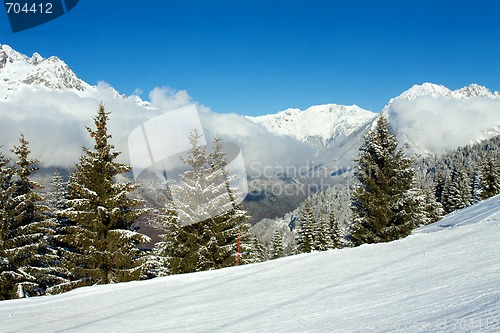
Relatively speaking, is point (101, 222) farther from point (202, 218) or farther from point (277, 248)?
point (277, 248)

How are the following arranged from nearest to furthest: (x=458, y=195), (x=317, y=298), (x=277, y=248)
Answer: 1. (x=317, y=298)
2. (x=277, y=248)
3. (x=458, y=195)

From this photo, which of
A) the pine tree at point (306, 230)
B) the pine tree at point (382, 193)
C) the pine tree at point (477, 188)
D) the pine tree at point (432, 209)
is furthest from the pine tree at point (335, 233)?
the pine tree at point (477, 188)

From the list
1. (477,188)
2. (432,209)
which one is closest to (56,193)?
(432,209)

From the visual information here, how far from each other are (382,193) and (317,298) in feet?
61.9

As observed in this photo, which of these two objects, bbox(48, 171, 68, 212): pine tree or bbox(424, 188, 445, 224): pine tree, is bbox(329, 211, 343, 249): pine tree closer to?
bbox(424, 188, 445, 224): pine tree

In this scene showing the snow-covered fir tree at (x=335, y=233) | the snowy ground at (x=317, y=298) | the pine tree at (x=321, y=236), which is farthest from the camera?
the snow-covered fir tree at (x=335, y=233)

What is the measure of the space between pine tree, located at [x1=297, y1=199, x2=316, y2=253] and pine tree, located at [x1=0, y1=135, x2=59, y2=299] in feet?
89.4

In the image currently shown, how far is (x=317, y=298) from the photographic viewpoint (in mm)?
6801

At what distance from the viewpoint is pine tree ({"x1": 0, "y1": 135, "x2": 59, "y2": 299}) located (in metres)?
19.7

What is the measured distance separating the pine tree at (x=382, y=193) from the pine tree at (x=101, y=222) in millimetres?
13626

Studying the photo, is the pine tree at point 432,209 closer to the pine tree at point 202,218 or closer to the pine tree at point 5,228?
the pine tree at point 202,218

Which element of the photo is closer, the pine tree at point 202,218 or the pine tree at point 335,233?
the pine tree at point 202,218

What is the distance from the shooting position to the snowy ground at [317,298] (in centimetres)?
460

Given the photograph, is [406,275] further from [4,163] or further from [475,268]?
[4,163]
